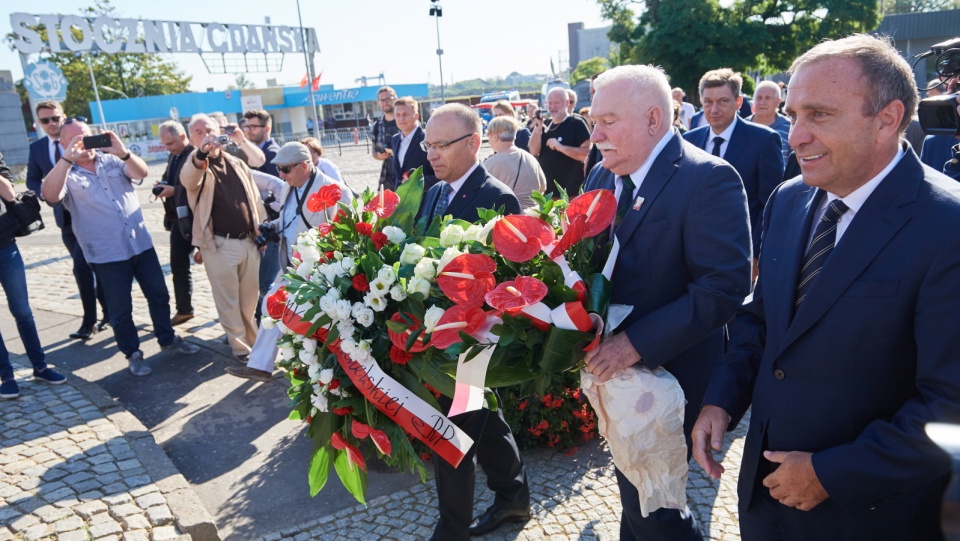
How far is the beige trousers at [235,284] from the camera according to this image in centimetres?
608

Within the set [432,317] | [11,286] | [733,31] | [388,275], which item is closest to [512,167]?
[388,275]

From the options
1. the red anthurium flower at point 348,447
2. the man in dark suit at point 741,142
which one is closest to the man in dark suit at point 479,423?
the red anthurium flower at point 348,447

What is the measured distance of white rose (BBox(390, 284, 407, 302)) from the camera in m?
2.42

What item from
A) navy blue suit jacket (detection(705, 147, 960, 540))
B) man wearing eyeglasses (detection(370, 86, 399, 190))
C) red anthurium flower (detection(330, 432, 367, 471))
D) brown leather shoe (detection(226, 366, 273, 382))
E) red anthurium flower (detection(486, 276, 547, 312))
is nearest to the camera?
navy blue suit jacket (detection(705, 147, 960, 540))

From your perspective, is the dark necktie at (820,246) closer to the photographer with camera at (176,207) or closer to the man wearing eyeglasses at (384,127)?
the photographer with camera at (176,207)

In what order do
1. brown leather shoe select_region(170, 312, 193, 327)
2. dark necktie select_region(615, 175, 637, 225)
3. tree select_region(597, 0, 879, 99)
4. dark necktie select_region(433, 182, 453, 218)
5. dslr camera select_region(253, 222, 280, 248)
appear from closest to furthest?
dark necktie select_region(615, 175, 637, 225)
dark necktie select_region(433, 182, 453, 218)
dslr camera select_region(253, 222, 280, 248)
brown leather shoe select_region(170, 312, 193, 327)
tree select_region(597, 0, 879, 99)

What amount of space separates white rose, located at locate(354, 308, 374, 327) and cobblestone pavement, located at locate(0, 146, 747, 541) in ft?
5.09

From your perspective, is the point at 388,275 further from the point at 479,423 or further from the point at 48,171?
the point at 48,171

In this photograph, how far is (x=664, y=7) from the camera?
31.5 m

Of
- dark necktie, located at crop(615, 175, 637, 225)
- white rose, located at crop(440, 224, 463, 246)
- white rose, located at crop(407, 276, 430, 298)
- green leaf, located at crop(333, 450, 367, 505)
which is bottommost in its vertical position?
green leaf, located at crop(333, 450, 367, 505)

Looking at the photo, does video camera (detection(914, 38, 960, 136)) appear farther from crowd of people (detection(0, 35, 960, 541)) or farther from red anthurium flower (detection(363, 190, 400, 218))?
red anthurium flower (detection(363, 190, 400, 218))

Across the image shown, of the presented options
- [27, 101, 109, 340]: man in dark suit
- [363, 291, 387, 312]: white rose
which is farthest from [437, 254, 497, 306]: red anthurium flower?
[27, 101, 109, 340]: man in dark suit

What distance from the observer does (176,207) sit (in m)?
6.43

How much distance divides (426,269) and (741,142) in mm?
3613
